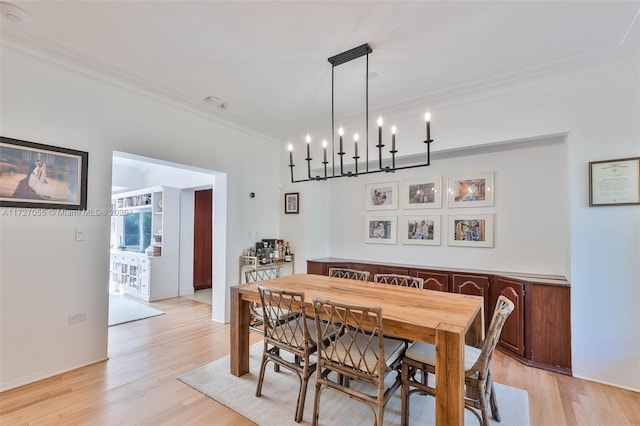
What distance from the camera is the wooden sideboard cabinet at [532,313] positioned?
280cm

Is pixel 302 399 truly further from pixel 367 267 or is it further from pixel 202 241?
pixel 202 241

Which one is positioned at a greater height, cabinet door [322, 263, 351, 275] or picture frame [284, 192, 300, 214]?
picture frame [284, 192, 300, 214]

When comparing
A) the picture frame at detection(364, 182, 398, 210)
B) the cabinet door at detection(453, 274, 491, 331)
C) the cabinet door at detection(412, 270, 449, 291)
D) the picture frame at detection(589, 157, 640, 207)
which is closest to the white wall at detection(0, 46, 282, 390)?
the picture frame at detection(364, 182, 398, 210)

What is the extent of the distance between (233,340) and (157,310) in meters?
2.78

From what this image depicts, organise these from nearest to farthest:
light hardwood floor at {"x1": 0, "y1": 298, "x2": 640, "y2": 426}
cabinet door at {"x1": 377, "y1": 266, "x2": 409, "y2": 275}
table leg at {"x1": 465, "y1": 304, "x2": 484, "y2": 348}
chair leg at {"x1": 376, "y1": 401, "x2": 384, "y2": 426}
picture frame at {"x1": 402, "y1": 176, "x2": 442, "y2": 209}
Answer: chair leg at {"x1": 376, "y1": 401, "x2": 384, "y2": 426}
light hardwood floor at {"x1": 0, "y1": 298, "x2": 640, "y2": 426}
table leg at {"x1": 465, "y1": 304, "x2": 484, "y2": 348}
cabinet door at {"x1": 377, "y1": 266, "x2": 409, "y2": 275}
picture frame at {"x1": 402, "y1": 176, "x2": 442, "y2": 209}

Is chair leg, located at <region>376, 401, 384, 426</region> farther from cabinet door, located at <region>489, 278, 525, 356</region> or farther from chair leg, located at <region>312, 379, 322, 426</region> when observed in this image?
cabinet door, located at <region>489, 278, 525, 356</region>

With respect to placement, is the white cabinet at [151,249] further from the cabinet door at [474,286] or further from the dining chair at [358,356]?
the cabinet door at [474,286]

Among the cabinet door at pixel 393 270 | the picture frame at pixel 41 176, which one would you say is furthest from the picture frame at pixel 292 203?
the picture frame at pixel 41 176

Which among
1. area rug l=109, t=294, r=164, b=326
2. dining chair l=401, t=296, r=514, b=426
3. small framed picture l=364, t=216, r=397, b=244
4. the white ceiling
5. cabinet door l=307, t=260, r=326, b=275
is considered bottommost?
area rug l=109, t=294, r=164, b=326

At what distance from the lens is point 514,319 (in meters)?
3.07

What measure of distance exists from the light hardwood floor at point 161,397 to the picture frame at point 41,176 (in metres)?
1.56

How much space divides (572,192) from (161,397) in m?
4.03

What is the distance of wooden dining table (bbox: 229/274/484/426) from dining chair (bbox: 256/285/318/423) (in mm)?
142

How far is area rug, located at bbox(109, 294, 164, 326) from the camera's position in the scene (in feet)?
14.0
